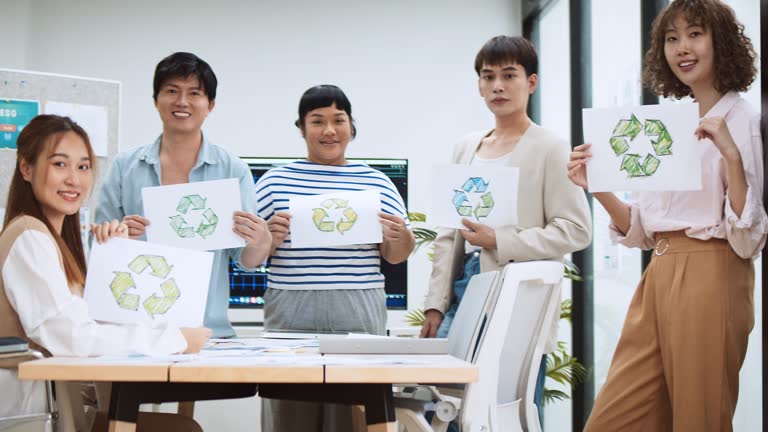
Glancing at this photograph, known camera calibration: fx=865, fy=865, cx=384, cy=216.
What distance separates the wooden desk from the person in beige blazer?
975 millimetres

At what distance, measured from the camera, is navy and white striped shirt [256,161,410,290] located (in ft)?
9.18

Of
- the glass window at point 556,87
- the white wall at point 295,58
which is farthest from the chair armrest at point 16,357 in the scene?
the white wall at point 295,58

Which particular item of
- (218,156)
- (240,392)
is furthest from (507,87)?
(240,392)

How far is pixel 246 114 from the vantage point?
5496 millimetres

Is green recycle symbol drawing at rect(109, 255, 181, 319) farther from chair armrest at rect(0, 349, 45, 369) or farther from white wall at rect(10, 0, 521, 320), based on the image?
white wall at rect(10, 0, 521, 320)

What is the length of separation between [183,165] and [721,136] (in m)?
1.68

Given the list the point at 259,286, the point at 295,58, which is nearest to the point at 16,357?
the point at 259,286

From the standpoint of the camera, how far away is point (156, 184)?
284 centimetres

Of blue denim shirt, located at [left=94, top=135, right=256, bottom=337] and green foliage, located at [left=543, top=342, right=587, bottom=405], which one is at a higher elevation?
blue denim shirt, located at [left=94, top=135, right=256, bottom=337]

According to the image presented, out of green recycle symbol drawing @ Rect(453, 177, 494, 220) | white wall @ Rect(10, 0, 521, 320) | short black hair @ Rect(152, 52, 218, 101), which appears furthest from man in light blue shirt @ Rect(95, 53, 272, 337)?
white wall @ Rect(10, 0, 521, 320)

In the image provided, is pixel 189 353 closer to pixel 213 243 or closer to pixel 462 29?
pixel 213 243

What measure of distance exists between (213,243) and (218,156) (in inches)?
15.5

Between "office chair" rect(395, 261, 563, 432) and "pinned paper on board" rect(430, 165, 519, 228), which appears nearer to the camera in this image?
"office chair" rect(395, 261, 563, 432)

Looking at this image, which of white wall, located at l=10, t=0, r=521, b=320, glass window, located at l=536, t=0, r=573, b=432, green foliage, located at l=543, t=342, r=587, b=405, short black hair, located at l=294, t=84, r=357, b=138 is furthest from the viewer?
white wall, located at l=10, t=0, r=521, b=320
